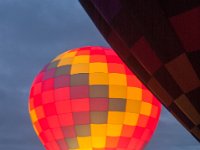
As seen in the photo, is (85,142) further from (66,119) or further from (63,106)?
(63,106)

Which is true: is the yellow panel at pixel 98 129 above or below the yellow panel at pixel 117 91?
below

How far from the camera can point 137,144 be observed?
46.9 feet

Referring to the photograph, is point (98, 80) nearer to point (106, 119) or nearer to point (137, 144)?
point (106, 119)

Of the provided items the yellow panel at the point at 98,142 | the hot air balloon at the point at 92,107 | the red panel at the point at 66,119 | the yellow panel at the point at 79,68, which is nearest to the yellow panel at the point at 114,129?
the hot air balloon at the point at 92,107

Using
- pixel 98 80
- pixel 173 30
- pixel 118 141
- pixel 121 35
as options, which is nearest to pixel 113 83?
pixel 98 80

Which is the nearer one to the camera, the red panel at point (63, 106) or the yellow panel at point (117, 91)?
the red panel at point (63, 106)

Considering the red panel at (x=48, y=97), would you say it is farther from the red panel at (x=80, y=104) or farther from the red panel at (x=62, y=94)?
the red panel at (x=80, y=104)

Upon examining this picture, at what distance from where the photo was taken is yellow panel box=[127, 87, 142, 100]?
14.0 meters

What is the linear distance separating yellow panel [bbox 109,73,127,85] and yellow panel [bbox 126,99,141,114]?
1.88ft

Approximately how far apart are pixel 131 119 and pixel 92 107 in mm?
1182

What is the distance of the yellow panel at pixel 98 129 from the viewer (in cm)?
1375

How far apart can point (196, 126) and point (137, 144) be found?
706 centimetres

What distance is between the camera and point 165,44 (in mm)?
6586

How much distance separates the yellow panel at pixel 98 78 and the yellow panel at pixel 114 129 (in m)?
1.19
